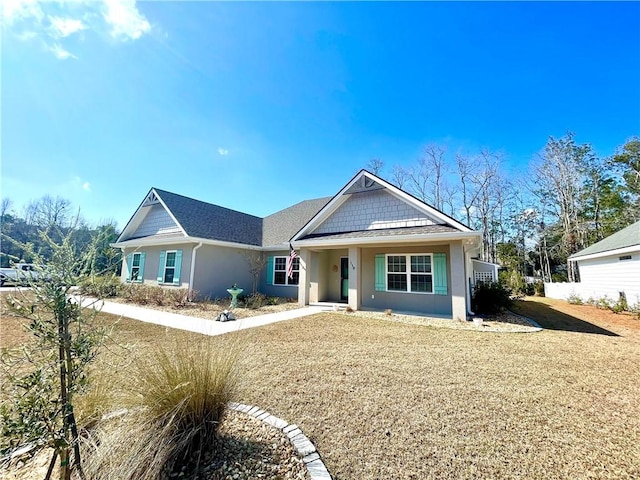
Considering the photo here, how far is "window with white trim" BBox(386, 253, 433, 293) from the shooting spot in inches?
430

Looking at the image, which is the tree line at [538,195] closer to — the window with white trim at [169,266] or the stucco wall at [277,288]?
the stucco wall at [277,288]

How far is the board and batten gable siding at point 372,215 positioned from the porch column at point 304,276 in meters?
1.20

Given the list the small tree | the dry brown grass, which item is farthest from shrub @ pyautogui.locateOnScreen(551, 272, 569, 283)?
the small tree

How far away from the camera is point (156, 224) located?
16.2 metres

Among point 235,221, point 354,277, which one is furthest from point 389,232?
point 235,221

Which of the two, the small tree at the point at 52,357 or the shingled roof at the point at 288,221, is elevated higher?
the shingled roof at the point at 288,221

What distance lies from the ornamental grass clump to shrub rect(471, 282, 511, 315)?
11.9 metres

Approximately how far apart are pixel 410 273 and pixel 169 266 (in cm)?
1251

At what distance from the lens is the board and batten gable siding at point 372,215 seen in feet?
36.8

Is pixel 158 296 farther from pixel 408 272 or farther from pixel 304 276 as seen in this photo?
pixel 408 272

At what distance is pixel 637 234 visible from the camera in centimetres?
1305

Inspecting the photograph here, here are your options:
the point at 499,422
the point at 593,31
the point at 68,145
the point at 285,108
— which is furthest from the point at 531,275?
the point at 68,145

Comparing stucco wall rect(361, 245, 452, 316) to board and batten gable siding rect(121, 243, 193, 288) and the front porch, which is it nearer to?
the front porch

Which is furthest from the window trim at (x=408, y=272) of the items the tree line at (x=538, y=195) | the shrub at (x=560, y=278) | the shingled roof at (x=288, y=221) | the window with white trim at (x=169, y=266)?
the shrub at (x=560, y=278)
